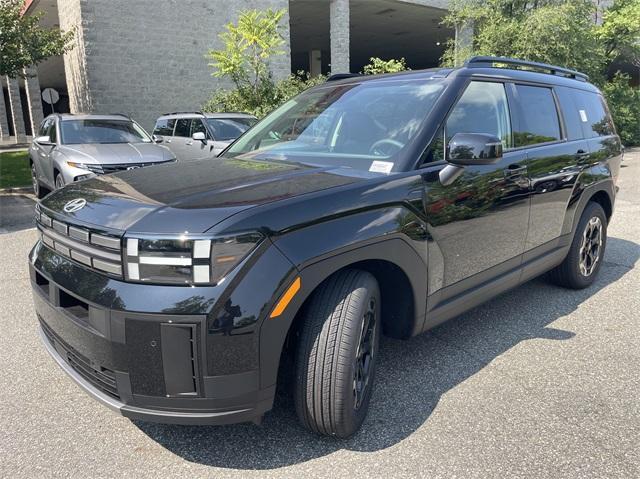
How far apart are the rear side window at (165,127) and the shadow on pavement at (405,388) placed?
30.6 ft

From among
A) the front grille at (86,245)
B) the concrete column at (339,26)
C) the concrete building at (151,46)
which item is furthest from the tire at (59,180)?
the concrete column at (339,26)

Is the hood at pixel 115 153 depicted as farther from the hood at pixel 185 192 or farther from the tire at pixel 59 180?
the hood at pixel 185 192

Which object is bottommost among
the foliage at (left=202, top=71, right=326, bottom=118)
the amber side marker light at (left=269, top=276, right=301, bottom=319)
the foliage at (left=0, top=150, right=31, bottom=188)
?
the foliage at (left=0, top=150, right=31, bottom=188)

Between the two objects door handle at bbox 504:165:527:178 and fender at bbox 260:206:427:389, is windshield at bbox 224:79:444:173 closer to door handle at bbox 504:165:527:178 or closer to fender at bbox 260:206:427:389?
fender at bbox 260:206:427:389

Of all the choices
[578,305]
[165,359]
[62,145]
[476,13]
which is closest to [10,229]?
[62,145]

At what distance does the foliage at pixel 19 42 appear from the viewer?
479 inches

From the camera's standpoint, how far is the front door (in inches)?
115

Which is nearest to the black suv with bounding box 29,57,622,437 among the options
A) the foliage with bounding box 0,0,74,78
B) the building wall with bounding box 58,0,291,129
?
the foliage with bounding box 0,0,74,78

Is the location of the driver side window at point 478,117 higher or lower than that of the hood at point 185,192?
higher

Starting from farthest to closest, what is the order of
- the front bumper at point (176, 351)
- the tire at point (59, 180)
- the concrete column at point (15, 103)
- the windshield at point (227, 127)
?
1. the concrete column at point (15, 103)
2. the windshield at point (227, 127)
3. the tire at point (59, 180)
4. the front bumper at point (176, 351)

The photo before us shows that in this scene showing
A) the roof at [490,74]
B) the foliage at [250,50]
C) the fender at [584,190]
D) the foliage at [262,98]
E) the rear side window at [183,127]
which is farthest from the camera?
the foliage at [262,98]

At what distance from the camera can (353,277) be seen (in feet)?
8.21

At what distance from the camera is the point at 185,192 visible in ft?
7.97

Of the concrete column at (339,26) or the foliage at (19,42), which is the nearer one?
the foliage at (19,42)
